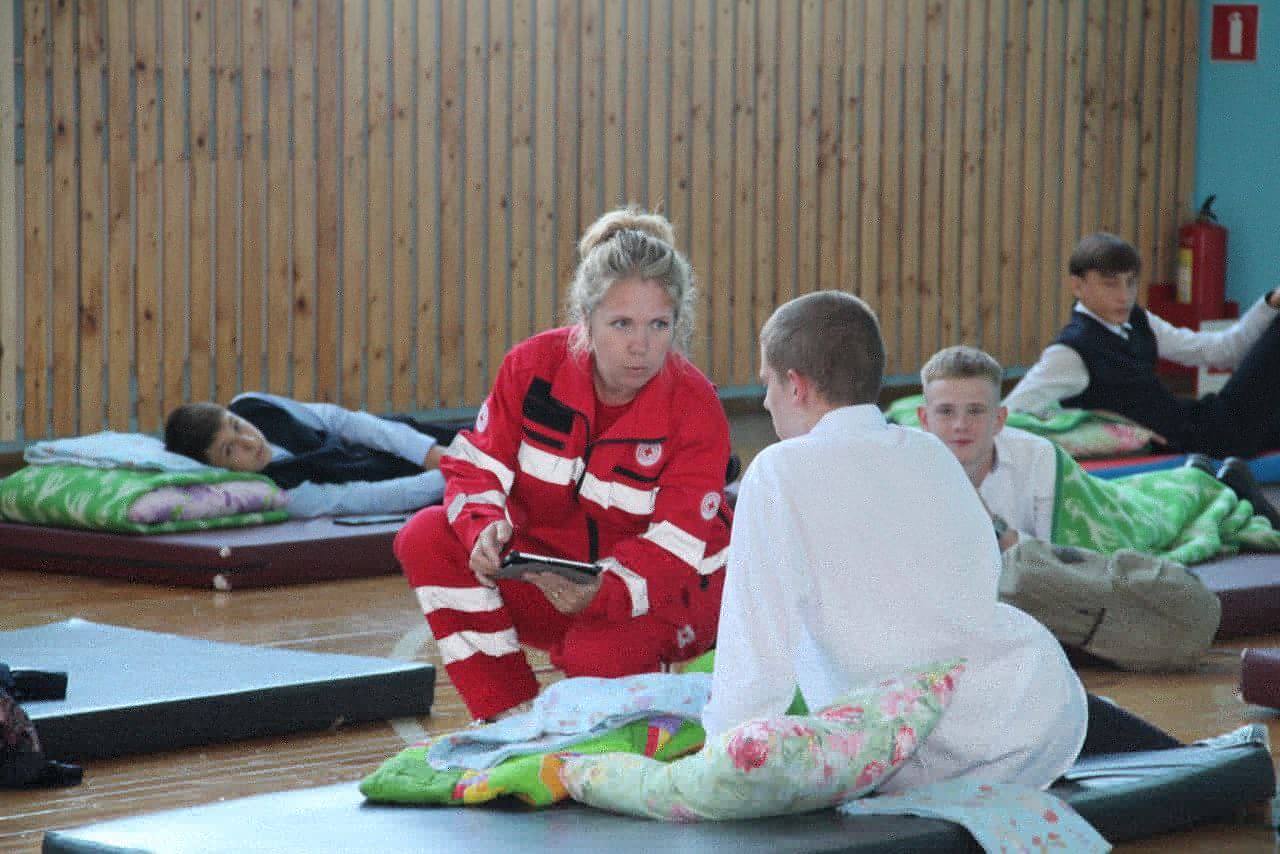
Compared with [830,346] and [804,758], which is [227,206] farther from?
[804,758]

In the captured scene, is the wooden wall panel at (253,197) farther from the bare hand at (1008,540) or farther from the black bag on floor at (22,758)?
the black bag on floor at (22,758)

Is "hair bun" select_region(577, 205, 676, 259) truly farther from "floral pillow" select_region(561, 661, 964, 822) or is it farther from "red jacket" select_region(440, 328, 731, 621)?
"floral pillow" select_region(561, 661, 964, 822)

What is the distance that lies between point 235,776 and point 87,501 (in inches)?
91.8

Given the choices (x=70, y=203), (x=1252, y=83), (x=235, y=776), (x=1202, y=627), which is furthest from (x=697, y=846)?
(x=1252, y=83)

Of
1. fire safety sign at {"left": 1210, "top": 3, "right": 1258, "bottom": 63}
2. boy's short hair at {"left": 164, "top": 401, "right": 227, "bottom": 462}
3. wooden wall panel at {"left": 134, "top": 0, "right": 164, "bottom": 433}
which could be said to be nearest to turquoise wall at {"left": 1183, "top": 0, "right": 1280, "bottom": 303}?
fire safety sign at {"left": 1210, "top": 3, "right": 1258, "bottom": 63}

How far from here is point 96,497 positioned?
5.84 meters

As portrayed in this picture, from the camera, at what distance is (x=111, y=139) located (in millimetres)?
7410

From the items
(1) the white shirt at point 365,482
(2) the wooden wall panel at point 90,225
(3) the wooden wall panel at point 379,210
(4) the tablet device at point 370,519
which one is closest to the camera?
(4) the tablet device at point 370,519

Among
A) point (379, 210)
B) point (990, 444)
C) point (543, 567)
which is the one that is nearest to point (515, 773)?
point (543, 567)

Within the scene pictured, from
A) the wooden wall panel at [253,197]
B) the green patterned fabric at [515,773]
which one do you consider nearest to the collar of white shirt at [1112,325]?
the wooden wall panel at [253,197]

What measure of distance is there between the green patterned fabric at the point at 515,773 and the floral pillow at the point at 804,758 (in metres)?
0.17

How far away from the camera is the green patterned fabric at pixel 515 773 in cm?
297

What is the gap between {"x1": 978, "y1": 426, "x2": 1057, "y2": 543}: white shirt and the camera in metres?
4.78

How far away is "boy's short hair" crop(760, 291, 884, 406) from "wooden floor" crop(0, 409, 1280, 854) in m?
0.86
